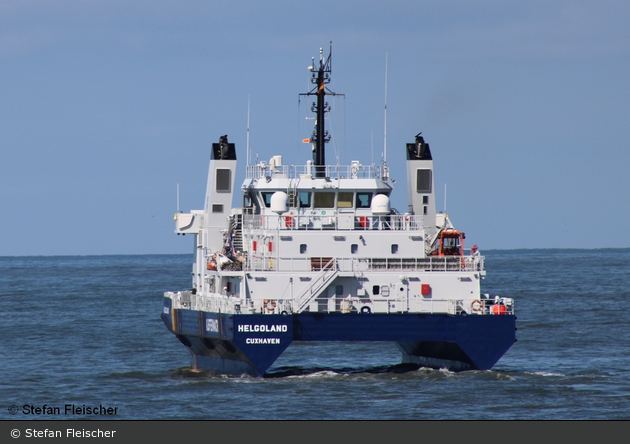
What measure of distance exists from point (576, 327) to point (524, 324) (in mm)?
2896

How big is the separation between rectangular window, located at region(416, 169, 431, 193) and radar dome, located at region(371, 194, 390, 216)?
3.18 m

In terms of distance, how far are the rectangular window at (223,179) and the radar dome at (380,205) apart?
235 inches

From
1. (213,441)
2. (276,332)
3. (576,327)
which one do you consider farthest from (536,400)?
(576,327)

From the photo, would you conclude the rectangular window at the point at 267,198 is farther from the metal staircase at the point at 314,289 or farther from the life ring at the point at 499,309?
the life ring at the point at 499,309

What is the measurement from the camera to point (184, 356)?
49031 millimetres

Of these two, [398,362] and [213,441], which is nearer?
[213,441]

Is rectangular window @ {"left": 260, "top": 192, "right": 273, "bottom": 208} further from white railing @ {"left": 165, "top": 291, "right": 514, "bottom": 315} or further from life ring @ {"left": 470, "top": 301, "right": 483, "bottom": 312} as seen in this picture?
life ring @ {"left": 470, "top": 301, "right": 483, "bottom": 312}

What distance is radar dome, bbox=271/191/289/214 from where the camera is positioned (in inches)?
1606

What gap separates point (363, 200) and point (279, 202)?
340cm

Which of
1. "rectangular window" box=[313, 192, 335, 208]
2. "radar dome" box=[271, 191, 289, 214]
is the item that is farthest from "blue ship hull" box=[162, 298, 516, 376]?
"rectangular window" box=[313, 192, 335, 208]

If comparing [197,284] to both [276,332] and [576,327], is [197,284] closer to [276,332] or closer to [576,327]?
[276,332]

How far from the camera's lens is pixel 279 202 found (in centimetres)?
4078

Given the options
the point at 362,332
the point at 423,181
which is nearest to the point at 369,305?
the point at 362,332

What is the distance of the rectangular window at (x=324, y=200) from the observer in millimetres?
42125
